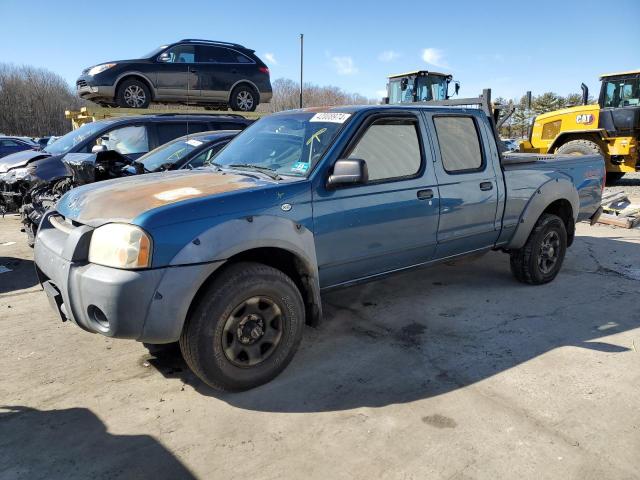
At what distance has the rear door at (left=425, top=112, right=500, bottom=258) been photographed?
13.2 feet

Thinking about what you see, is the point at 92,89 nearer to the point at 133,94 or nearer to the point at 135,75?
the point at 133,94

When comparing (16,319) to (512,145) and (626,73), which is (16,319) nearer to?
(626,73)

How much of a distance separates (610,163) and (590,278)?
9291mm

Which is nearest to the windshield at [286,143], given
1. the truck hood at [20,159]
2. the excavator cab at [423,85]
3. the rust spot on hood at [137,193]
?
the rust spot on hood at [137,193]

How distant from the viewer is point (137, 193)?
2990 mm

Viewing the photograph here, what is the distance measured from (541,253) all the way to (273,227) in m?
3.38

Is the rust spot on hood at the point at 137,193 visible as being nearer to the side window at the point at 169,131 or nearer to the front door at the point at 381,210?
the front door at the point at 381,210

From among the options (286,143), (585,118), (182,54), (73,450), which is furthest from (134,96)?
(585,118)

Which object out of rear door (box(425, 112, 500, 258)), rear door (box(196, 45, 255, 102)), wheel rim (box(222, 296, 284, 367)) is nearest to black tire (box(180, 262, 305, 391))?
wheel rim (box(222, 296, 284, 367))

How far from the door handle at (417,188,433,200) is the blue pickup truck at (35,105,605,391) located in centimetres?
1

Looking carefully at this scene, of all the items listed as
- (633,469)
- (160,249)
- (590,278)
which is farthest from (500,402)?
(590,278)

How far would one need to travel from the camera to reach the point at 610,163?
12.9 meters

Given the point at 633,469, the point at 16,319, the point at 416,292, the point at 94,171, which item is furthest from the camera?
the point at 94,171

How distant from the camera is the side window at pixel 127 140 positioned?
771cm
